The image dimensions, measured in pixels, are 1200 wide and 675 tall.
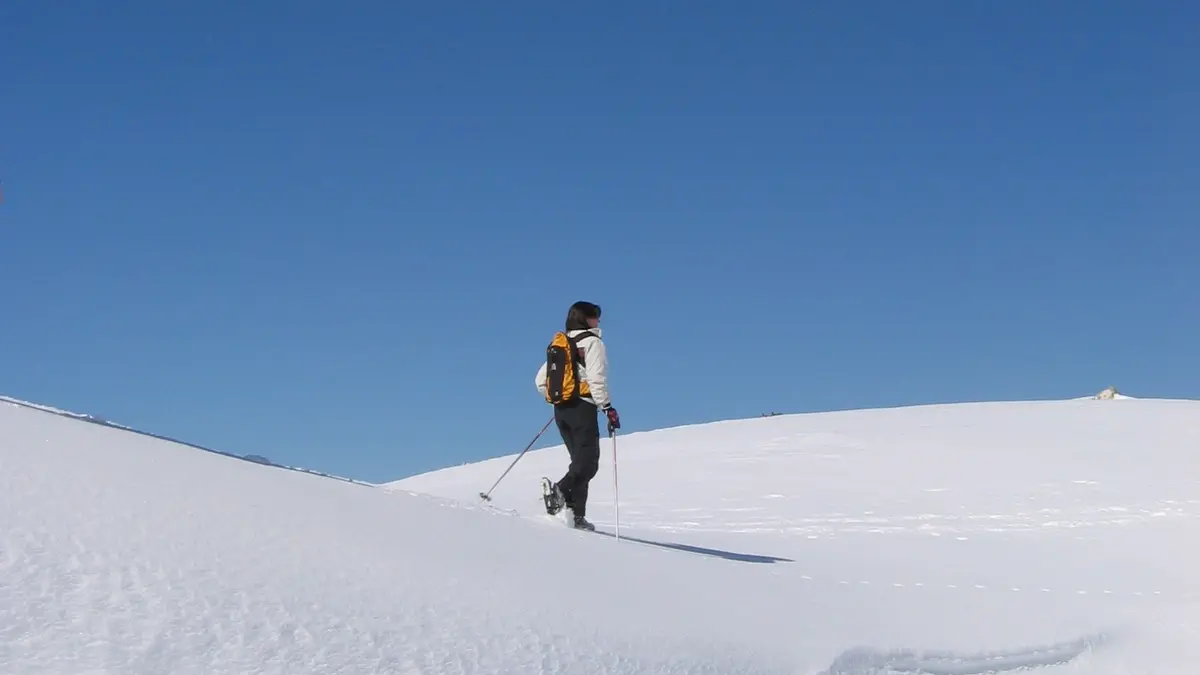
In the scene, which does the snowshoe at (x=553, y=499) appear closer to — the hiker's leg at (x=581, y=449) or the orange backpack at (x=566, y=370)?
the hiker's leg at (x=581, y=449)

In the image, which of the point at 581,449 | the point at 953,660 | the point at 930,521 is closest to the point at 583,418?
the point at 581,449

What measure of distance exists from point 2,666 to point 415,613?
5.56ft

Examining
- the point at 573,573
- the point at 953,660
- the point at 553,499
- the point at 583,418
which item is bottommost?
the point at 953,660

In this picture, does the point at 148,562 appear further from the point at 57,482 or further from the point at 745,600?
the point at 745,600

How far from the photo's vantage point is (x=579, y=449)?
8.77 meters

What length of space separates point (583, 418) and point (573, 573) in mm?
2468

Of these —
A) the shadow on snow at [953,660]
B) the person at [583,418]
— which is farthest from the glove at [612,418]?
the shadow on snow at [953,660]

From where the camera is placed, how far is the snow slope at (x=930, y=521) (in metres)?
7.27

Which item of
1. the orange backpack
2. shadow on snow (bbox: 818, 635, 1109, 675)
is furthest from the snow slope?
the orange backpack

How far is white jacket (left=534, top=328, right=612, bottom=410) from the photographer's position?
8.70 metres

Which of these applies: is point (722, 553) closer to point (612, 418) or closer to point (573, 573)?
point (612, 418)

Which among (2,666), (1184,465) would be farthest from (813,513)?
(2,666)

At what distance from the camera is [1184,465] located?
13.7 m

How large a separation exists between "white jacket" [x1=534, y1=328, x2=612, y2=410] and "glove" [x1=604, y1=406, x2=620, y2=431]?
5 centimetres
